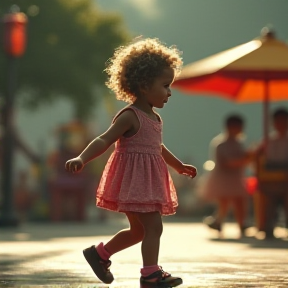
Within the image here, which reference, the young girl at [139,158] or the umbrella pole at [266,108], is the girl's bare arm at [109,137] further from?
the umbrella pole at [266,108]

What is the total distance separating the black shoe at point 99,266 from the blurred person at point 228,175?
24.7 feet

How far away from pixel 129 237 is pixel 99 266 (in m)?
0.24

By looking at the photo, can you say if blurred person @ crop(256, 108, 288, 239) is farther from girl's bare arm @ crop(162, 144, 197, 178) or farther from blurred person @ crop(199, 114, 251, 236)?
girl's bare arm @ crop(162, 144, 197, 178)

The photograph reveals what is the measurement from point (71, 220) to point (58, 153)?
1469 millimetres

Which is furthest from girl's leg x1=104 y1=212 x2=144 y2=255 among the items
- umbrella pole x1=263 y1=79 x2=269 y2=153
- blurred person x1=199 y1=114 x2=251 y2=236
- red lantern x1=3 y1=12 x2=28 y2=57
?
red lantern x1=3 y1=12 x2=28 y2=57

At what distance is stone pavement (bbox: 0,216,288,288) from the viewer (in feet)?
23.7

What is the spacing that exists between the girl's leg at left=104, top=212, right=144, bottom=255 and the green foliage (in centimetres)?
2143

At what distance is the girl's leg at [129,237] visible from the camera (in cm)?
733

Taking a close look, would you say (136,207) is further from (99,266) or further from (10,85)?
(10,85)

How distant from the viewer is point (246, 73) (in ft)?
50.6

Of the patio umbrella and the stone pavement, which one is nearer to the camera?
the stone pavement

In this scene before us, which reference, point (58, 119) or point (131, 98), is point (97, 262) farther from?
point (58, 119)

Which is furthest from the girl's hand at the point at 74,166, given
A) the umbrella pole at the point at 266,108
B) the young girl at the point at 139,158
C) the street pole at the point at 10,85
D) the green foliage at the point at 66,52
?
the green foliage at the point at 66,52

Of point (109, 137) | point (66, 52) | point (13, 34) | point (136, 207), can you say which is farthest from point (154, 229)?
point (66, 52)
